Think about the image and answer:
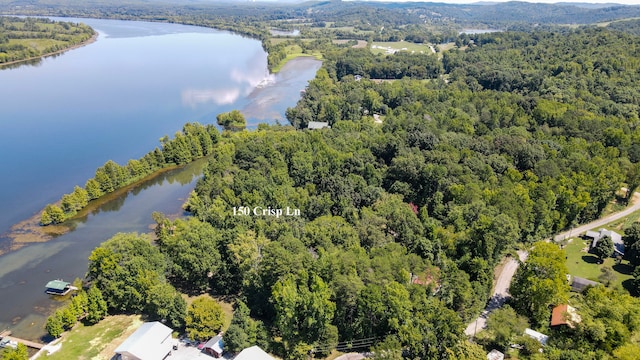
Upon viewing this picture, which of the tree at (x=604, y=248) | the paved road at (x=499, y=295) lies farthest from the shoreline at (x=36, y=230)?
the tree at (x=604, y=248)

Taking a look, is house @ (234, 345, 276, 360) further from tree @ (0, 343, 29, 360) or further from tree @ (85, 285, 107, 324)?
tree @ (0, 343, 29, 360)

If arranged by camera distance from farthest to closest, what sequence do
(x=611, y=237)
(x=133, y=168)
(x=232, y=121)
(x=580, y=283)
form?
(x=232, y=121) → (x=133, y=168) → (x=611, y=237) → (x=580, y=283)

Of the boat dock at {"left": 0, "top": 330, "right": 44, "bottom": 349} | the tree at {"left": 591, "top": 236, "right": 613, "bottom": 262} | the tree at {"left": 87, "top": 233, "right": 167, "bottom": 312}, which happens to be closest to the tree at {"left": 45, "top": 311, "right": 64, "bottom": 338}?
the boat dock at {"left": 0, "top": 330, "right": 44, "bottom": 349}

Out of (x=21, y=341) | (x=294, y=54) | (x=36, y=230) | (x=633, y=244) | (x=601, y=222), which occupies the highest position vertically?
(x=294, y=54)

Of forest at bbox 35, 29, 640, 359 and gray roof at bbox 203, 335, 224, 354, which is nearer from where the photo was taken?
forest at bbox 35, 29, 640, 359

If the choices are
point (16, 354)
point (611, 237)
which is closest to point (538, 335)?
point (611, 237)

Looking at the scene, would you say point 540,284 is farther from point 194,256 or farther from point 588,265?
point 194,256

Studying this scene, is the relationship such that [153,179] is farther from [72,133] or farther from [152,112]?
[152,112]

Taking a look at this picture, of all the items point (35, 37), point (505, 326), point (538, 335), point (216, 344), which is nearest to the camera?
point (505, 326)
